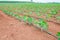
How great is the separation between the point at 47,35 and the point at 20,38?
2.24 feet

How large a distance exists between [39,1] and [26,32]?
14914mm

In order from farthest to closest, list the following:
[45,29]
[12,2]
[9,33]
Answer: [12,2] → [45,29] → [9,33]

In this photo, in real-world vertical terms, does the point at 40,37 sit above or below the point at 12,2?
above

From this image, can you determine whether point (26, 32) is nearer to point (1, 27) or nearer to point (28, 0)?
point (1, 27)

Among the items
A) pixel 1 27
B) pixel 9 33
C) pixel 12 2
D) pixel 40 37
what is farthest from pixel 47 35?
pixel 12 2

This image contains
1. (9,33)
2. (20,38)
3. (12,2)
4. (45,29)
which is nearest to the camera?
(20,38)

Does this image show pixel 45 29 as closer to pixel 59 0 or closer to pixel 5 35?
pixel 5 35

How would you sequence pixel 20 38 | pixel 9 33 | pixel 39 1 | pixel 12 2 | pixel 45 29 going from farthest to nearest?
pixel 39 1 → pixel 12 2 → pixel 45 29 → pixel 9 33 → pixel 20 38

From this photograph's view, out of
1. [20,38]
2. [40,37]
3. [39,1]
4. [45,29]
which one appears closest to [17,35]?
[20,38]

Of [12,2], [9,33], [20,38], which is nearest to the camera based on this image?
[20,38]

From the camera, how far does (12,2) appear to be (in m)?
16.9

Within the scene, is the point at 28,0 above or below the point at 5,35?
below

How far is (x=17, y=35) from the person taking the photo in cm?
339

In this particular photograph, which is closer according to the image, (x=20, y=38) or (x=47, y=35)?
(x=20, y=38)
